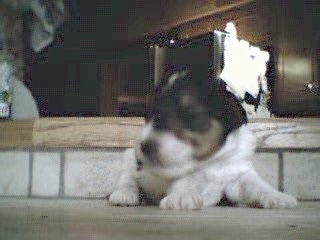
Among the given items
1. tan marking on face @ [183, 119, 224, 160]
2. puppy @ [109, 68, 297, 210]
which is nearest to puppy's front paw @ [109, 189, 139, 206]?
puppy @ [109, 68, 297, 210]

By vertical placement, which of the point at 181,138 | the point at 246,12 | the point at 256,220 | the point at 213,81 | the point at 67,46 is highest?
the point at 246,12

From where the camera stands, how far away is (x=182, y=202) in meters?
1.21

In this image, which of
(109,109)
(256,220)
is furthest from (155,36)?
(256,220)

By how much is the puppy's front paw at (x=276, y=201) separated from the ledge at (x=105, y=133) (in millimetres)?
211

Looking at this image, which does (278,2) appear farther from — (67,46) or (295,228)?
(295,228)

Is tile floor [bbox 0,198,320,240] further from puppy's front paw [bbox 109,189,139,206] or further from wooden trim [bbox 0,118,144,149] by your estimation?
wooden trim [bbox 0,118,144,149]

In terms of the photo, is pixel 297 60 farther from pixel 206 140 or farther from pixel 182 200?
pixel 182 200

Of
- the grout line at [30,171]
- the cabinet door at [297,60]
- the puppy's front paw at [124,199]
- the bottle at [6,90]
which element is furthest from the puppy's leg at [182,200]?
the bottle at [6,90]

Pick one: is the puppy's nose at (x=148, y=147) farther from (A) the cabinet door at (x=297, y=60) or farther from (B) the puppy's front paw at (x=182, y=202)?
(A) the cabinet door at (x=297, y=60)

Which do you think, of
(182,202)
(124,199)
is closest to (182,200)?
(182,202)

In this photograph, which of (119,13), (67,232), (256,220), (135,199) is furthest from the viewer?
(119,13)

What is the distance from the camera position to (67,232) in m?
0.87

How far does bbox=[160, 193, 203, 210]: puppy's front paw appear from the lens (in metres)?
1.21

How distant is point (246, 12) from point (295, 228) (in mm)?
770
